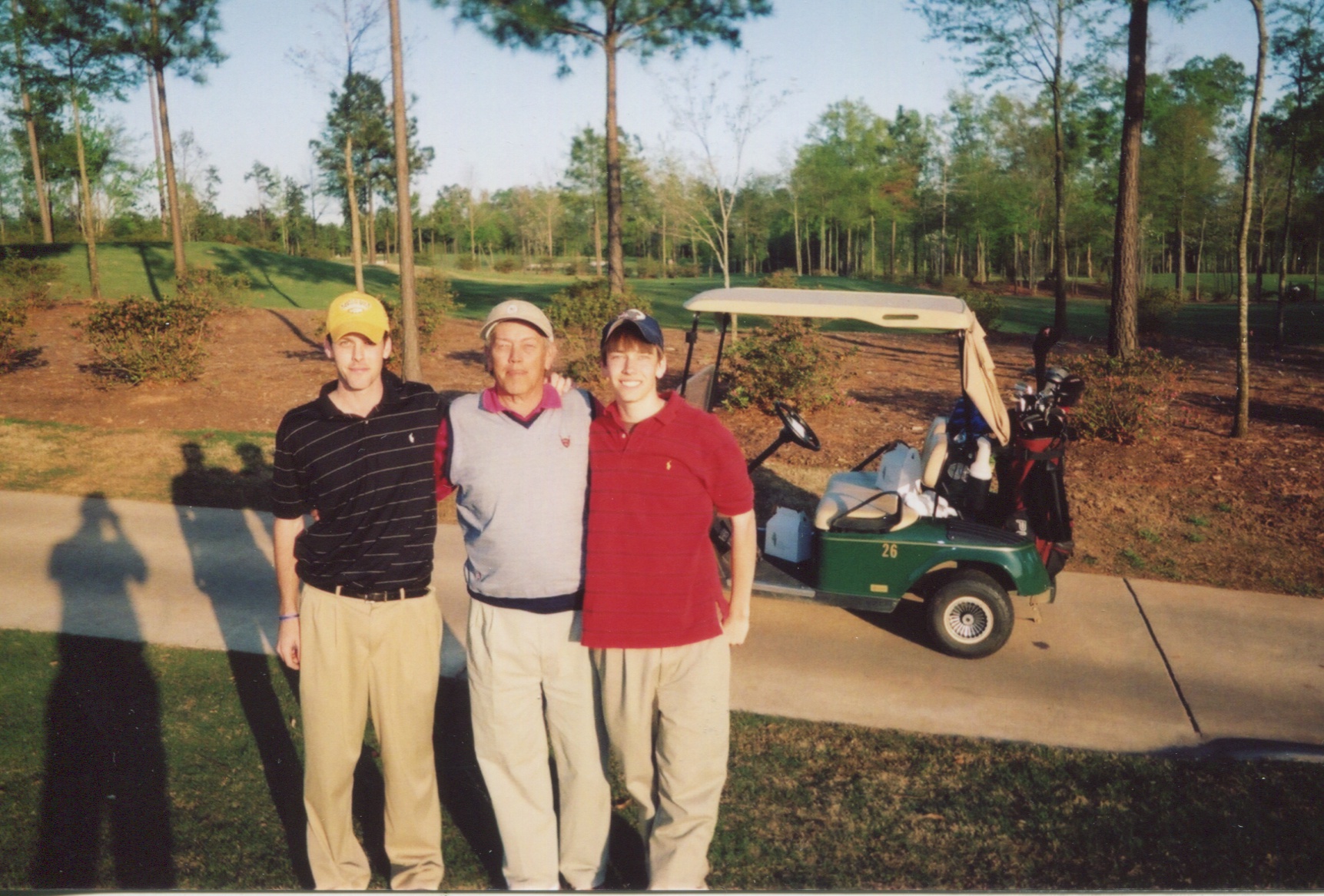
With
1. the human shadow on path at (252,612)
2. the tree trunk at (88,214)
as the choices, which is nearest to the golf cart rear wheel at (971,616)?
the human shadow on path at (252,612)

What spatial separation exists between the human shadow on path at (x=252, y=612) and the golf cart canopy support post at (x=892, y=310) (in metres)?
2.74

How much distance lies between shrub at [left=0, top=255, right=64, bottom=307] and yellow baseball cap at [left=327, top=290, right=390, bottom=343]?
2058 centimetres

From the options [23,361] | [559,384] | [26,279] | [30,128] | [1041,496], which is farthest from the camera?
[30,128]

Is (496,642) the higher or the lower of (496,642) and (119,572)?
the higher

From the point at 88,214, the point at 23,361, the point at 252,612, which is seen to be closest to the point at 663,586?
the point at 252,612

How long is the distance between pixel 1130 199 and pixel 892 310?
25.6 ft

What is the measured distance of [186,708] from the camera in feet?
13.7

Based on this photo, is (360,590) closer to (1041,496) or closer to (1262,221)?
(1041,496)

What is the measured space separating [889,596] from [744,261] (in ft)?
184

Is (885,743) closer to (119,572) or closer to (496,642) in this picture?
(496,642)

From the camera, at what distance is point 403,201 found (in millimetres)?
10812

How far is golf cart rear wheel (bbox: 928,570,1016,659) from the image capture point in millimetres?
4816

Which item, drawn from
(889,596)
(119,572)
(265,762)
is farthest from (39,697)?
(889,596)

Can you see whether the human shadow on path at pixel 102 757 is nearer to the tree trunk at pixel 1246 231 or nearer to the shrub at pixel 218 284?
the tree trunk at pixel 1246 231
